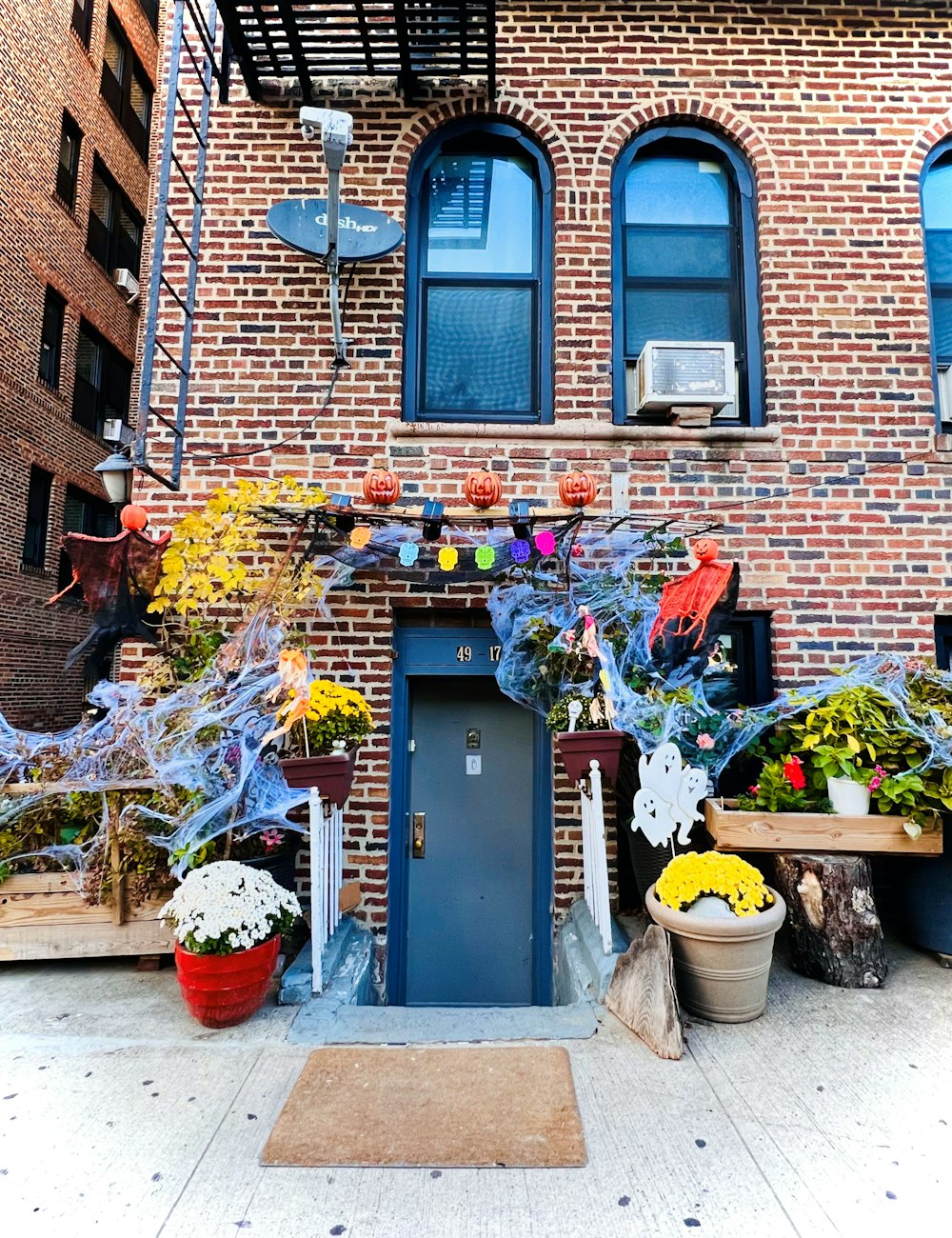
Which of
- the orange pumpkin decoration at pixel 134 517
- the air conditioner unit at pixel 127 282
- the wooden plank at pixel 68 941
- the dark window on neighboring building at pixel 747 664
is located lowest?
the wooden plank at pixel 68 941

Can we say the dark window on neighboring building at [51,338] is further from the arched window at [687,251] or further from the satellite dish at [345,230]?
the arched window at [687,251]

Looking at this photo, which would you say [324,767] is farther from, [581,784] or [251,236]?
[251,236]

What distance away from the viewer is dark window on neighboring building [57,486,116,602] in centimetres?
1481

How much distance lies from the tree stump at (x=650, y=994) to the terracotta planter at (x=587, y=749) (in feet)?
2.76

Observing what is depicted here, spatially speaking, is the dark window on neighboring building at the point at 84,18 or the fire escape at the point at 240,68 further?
the dark window on neighboring building at the point at 84,18

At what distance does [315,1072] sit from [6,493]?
41.7 feet

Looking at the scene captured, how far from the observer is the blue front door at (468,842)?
4.99 meters

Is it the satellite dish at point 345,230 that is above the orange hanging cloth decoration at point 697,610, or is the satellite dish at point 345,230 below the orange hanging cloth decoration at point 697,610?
above

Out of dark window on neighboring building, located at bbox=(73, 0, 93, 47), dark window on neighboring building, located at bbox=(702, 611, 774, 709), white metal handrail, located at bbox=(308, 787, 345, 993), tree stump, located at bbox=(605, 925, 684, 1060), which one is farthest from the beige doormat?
dark window on neighboring building, located at bbox=(73, 0, 93, 47)

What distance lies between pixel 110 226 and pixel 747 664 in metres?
17.5

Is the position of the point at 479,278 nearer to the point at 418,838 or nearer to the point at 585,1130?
the point at 418,838

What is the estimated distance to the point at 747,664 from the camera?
5.11 m

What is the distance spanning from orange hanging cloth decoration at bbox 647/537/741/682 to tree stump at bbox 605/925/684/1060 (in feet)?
4.74

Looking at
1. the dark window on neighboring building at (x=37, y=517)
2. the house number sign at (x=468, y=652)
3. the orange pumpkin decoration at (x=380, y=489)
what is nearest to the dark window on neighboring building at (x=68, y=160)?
the dark window on neighboring building at (x=37, y=517)
